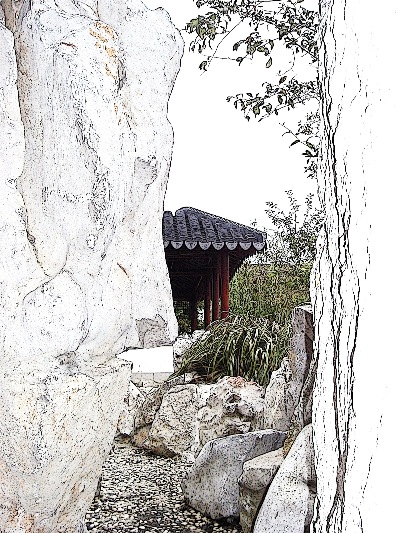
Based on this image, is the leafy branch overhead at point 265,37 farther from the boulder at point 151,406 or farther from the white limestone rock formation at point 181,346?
the white limestone rock formation at point 181,346

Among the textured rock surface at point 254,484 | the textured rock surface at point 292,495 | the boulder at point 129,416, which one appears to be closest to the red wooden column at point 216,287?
the boulder at point 129,416

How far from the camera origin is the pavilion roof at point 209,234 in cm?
451

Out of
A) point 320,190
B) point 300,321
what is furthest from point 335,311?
point 300,321

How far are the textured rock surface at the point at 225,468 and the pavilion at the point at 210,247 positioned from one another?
6.65 ft

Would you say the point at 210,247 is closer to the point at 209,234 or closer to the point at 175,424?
the point at 209,234

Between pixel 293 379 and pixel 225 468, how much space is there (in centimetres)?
41

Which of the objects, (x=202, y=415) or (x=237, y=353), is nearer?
(x=202, y=415)

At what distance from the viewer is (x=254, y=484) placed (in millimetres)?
2213

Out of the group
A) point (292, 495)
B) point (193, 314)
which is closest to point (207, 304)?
point (193, 314)

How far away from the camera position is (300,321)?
8.18 ft

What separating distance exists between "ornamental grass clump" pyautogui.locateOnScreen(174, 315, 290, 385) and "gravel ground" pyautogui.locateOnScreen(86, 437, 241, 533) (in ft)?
2.08

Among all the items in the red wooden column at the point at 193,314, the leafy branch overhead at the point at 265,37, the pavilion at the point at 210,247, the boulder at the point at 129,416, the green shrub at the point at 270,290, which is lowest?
the boulder at the point at 129,416

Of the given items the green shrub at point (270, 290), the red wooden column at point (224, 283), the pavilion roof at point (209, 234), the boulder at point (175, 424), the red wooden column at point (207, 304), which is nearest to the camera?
the boulder at point (175, 424)

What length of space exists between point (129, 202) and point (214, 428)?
1671 millimetres
